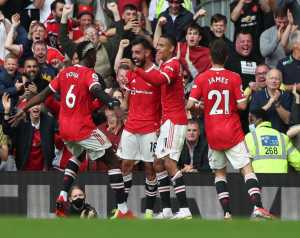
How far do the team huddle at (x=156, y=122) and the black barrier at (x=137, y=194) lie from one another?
0.37m

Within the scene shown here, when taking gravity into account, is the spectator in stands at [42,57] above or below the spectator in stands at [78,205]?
above

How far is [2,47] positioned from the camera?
20297mm

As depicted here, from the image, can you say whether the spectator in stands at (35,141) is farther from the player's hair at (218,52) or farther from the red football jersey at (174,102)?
the player's hair at (218,52)

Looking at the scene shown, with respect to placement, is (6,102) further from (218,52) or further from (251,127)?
(218,52)

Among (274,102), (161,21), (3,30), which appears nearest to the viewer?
(274,102)

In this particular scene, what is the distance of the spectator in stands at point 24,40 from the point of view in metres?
19.8

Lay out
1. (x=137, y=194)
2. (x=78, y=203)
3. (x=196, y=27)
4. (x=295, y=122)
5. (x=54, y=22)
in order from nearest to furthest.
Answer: (x=78, y=203) → (x=137, y=194) → (x=295, y=122) → (x=196, y=27) → (x=54, y=22)

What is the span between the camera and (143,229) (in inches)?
445

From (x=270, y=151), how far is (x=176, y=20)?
3.65 m

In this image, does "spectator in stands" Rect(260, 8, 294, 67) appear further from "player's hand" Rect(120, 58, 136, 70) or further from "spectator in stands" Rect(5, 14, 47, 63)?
"spectator in stands" Rect(5, 14, 47, 63)

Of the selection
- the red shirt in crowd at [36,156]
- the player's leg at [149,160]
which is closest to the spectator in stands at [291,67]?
the player's leg at [149,160]

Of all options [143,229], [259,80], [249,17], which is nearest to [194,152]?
[259,80]

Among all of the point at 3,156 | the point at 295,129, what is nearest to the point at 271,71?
the point at 295,129

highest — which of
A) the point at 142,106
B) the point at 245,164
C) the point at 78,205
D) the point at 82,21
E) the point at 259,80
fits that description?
the point at 82,21
